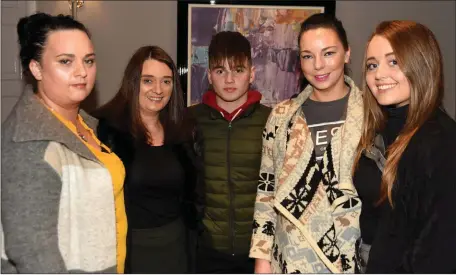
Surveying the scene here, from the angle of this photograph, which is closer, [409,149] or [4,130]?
[4,130]

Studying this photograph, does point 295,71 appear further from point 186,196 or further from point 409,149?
point 409,149

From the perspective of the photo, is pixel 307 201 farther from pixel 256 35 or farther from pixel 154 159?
pixel 256 35

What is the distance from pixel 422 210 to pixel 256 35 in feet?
7.48

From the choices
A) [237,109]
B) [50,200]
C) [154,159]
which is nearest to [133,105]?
[154,159]

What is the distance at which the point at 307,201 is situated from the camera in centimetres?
185

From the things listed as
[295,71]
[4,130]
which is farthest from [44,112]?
[295,71]

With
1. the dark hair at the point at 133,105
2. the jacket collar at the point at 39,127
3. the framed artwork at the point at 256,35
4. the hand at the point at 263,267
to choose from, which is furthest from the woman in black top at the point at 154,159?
the framed artwork at the point at 256,35

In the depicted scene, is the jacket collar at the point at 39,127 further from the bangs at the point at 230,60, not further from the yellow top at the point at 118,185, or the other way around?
the bangs at the point at 230,60

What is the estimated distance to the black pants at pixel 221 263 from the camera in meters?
2.28

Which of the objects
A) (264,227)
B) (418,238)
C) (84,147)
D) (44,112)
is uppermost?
(44,112)

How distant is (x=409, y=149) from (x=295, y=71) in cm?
208

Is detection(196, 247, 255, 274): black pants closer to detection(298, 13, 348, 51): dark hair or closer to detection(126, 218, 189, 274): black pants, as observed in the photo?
detection(126, 218, 189, 274): black pants

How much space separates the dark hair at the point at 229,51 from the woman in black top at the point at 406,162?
0.78 meters

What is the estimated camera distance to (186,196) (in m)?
2.18
